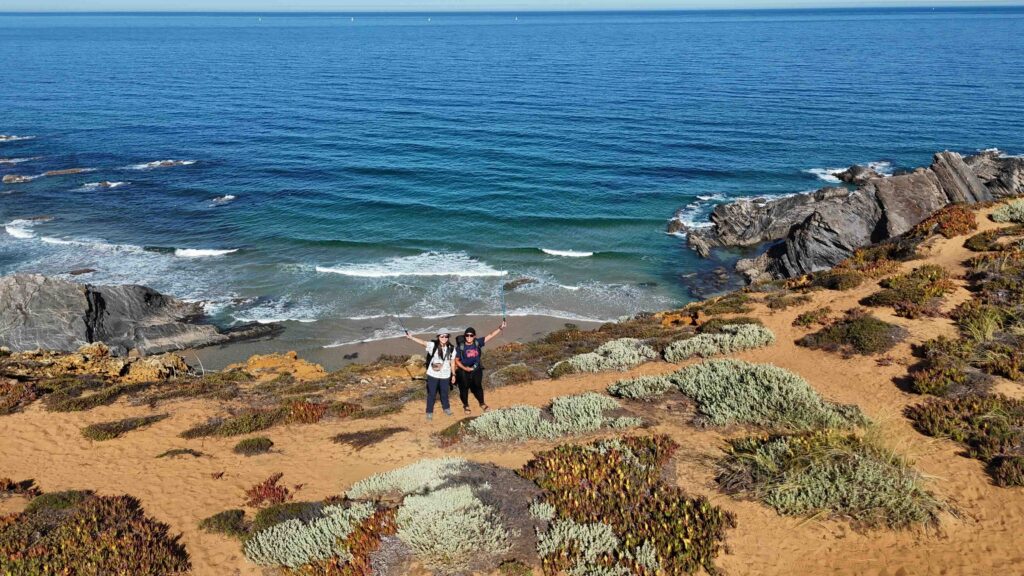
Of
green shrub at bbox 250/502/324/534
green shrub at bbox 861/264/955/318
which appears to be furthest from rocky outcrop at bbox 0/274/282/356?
green shrub at bbox 861/264/955/318

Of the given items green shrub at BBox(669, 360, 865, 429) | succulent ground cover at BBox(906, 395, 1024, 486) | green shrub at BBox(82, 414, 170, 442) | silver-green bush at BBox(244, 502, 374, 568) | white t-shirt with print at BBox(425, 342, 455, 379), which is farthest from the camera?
green shrub at BBox(82, 414, 170, 442)

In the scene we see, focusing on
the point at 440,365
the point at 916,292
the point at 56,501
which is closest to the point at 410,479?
the point at 440,365

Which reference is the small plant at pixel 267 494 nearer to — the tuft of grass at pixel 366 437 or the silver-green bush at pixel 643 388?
the tuft of grass at pixel 366 437

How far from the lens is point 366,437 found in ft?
47.6

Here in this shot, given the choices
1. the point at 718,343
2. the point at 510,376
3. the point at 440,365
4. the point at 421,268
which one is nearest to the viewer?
the point at 440,365

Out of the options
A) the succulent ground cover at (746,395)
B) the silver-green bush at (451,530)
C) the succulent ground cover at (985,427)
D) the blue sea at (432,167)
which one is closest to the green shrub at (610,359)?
the succulent ground cover at (746,395)

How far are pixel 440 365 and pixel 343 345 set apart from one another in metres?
13.7

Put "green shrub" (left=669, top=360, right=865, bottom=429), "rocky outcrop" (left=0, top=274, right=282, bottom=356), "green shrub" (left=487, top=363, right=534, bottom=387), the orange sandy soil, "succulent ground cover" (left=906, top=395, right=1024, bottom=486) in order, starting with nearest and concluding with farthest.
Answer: the orange sandy soil, "succulent ground cover" (left=906, top=395, right=1024, bottom=486), "green shrub" (left=669, top=360, right=865, bottom=429), "green shrub" (left=487, top=363, right=534, bottom=387), "rocky outcrop" (left=0, top=274, right=282, bottom=356)

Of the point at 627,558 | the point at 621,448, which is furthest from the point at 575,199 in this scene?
the point at 627,558

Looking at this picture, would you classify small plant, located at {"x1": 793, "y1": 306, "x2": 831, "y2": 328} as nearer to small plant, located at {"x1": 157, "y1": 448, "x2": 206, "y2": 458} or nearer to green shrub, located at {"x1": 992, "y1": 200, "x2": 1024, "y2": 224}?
green shrub, located at {"x1": 992, "y1": 200, "x2": 1024, "y2": 224}

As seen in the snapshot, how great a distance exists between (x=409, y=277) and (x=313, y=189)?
16.9 meters

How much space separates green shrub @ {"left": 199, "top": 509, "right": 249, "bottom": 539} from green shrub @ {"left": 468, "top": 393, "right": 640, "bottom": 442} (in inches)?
197

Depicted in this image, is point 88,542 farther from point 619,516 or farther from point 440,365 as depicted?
point 619,516

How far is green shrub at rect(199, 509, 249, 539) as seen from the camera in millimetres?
10633
